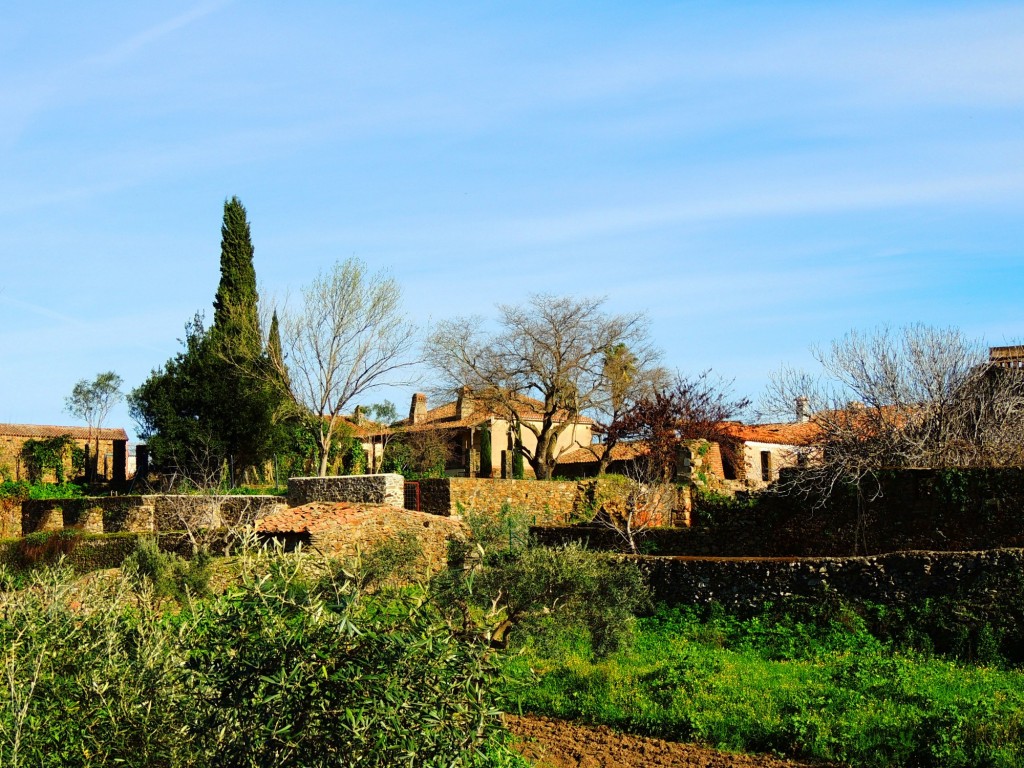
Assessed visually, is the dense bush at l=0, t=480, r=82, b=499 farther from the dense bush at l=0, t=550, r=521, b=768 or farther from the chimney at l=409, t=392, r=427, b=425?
the dense bush at l=0, t=550, r=521, b=768

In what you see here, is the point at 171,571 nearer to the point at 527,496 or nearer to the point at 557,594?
the point at 557,594

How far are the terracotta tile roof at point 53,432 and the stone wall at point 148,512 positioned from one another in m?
17.1

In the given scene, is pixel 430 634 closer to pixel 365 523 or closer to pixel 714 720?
pixel 714 720

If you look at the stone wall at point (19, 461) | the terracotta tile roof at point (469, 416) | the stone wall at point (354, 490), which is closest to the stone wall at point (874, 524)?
the stone wall at point (354, 490)

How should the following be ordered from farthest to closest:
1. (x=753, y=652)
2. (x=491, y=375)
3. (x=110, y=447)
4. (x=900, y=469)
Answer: (x=110, y=447), (x=491, y=375), (x=900, y=469), (x=753, y=652)

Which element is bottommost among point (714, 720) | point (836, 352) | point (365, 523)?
point (714, 720)

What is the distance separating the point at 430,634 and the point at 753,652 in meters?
11.7

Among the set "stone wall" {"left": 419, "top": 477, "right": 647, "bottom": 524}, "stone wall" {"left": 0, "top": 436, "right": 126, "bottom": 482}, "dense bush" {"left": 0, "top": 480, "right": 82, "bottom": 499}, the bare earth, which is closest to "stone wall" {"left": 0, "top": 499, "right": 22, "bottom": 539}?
"dense bush" {"left": 0, "top": 480, "right": 82, "bottom": 499}

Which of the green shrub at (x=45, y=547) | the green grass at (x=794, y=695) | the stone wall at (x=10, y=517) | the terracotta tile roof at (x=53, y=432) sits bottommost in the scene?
the green grass at (x=794, y=695)

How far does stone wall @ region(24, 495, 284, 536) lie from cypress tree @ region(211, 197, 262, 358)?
8.52 metres

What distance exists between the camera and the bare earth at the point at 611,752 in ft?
36.7

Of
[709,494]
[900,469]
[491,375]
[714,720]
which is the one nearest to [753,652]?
[714,720]

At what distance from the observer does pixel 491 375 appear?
44094mm

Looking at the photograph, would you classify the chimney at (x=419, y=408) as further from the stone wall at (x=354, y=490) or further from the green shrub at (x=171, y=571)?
the green shrub at (x=171, y=571)
